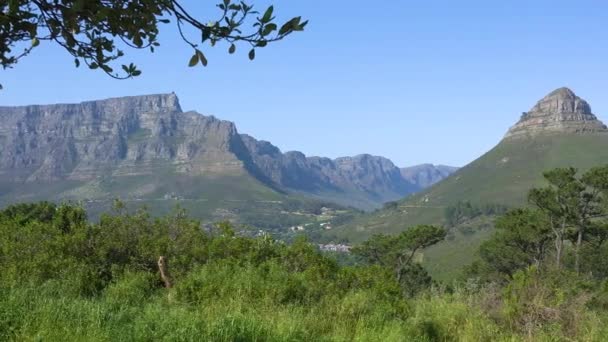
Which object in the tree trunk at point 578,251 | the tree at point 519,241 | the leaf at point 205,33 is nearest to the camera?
the leaf at point 205,33

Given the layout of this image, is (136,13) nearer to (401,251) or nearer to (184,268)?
(184,268)

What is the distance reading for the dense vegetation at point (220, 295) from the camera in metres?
6.43

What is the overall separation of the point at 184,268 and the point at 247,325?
5.57 m

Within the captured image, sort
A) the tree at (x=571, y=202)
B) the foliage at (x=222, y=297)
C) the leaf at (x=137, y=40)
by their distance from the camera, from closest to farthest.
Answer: the leaf at (x=137, y=40) < the foliage at (x=222, y=297) < the tree at (x=571, y=202)

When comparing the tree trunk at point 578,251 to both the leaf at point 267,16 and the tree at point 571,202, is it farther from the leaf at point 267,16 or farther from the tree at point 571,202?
the leaf at point 267,16

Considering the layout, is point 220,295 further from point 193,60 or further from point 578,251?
point 578,251

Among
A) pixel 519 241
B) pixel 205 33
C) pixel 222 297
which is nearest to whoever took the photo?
pixel 205 33

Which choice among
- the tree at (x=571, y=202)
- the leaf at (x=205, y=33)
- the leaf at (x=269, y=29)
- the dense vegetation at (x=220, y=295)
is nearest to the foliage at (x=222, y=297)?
the dense vegetation at (x=220, y=295)

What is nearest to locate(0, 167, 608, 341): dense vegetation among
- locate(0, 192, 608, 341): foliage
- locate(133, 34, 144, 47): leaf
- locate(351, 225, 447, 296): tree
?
A: locate(0, 192, 608, 341): foliage

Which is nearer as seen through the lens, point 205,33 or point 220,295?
point 205,33

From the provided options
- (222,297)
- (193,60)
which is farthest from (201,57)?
(222,297)

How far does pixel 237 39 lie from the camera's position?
12.5ft

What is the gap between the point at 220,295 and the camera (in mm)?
9039

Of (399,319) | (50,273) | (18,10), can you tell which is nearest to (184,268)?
(50,273)
